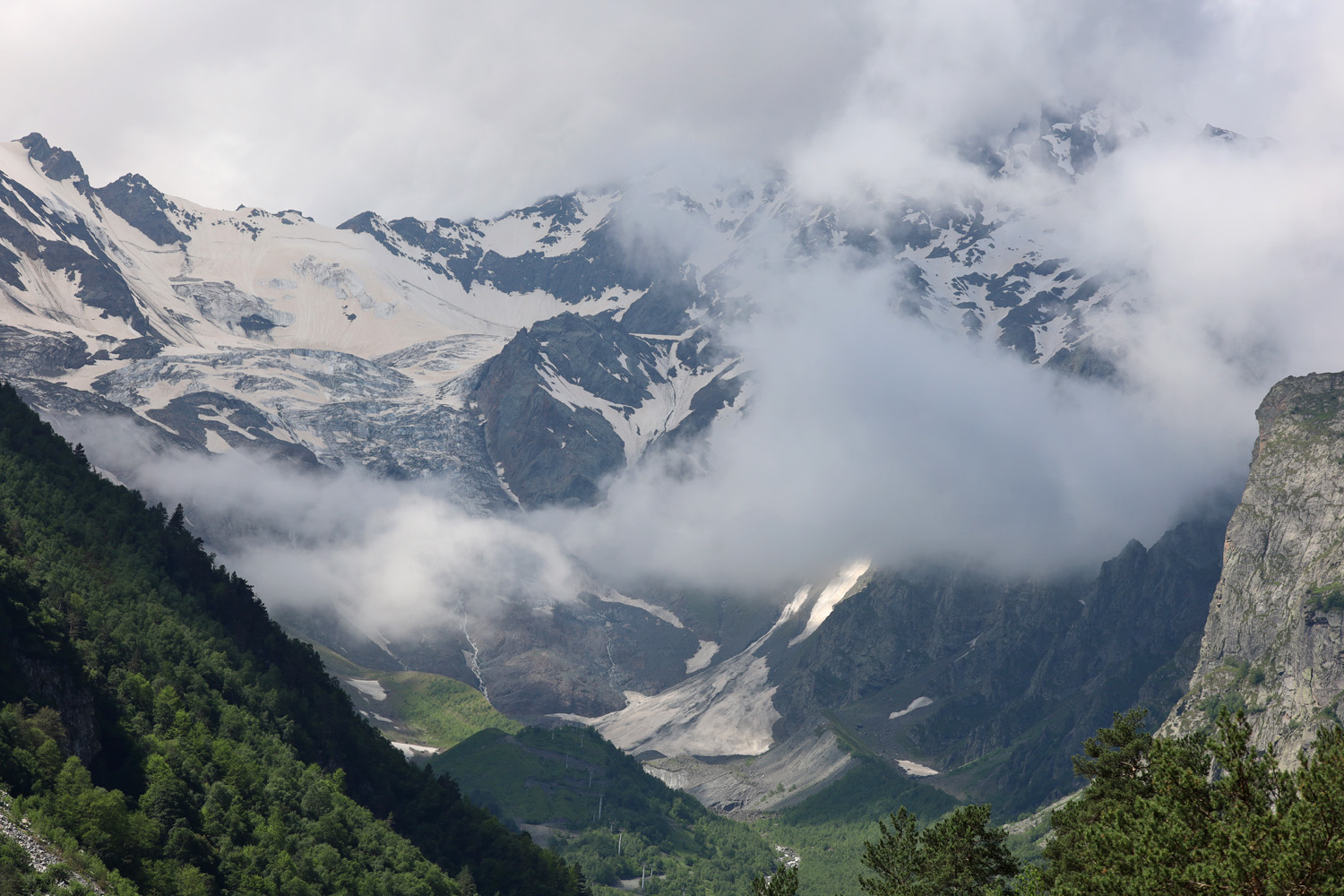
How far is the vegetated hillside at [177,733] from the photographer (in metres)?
106

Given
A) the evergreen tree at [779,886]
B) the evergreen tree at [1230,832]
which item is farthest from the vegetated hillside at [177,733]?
the evergreen tree at [1230,832]

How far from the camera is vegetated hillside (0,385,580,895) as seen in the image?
105688 millimetres

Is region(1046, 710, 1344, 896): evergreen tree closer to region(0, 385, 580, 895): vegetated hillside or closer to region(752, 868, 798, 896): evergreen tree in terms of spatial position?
region(752, 868, 798, 896): evergreen tree

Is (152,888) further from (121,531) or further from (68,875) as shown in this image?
(121,531)

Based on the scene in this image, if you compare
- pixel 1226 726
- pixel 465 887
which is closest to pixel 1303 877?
pixel 1226 726

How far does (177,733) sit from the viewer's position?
12988 centimetres

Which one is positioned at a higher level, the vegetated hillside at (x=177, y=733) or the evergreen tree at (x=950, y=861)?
the evergreen tree at (x=950, y=861)

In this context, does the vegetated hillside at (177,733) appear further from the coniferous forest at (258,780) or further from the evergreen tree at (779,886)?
the evergreen tree at (779,886)

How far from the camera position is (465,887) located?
489ft

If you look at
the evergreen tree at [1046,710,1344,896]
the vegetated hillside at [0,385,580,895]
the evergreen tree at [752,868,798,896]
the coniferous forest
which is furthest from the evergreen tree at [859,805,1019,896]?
the vegetated hillside at [0,385,580,895]

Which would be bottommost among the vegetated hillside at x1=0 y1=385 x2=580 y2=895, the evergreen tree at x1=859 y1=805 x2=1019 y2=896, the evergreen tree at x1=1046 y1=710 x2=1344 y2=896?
the vegetated hillside at x1=0 y1=385 x2=580 y2=895

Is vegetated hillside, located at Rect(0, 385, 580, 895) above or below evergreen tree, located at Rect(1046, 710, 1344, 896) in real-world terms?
below

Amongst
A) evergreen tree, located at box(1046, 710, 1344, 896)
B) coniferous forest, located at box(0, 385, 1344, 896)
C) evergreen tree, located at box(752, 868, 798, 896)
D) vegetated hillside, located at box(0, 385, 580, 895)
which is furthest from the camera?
vegetated hillside, located at box(0, 385, 580, 895)

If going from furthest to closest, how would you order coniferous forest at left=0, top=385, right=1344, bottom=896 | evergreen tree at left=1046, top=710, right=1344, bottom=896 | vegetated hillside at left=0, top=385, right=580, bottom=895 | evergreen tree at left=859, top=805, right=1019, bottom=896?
vegetated hillside at left=0, top=385, right=580, bottom=895 < evergreen tree at left=859, top=805, right=1019, bottom=896 < coniferous forest at left=0, top=385, right=1344, bottom=896 < evergreen tree at left=1046, top=710, right=1344, bottom=896
